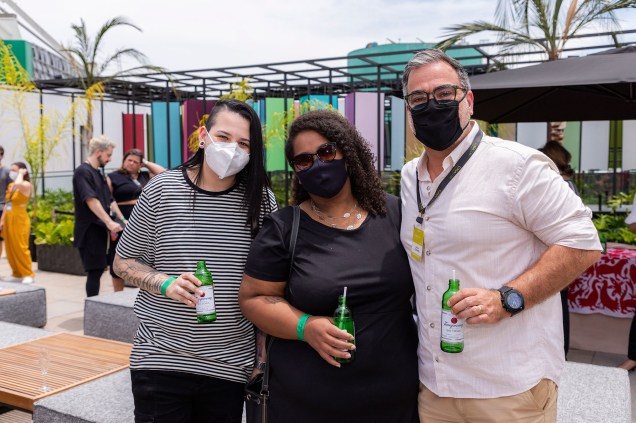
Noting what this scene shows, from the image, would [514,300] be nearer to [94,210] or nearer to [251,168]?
[251,168]

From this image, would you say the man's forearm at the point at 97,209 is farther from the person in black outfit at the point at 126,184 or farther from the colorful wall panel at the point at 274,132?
the colorful wall panel at the point at 274,132

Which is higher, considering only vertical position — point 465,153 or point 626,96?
point 626,96

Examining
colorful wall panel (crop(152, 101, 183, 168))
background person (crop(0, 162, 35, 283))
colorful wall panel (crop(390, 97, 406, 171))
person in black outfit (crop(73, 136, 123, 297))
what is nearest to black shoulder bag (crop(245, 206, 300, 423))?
person in black outfit (crop(73, 136, 123, 297))

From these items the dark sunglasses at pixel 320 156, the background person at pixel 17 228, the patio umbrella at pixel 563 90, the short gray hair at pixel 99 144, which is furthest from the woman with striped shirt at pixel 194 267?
the background person at pixel 17 228

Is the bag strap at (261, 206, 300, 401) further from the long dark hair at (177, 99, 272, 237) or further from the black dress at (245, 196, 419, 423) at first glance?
the long dark hair at (177, 99, 272, 237)

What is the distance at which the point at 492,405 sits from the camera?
173 centimetres

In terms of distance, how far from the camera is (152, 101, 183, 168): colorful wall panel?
12.7 meters

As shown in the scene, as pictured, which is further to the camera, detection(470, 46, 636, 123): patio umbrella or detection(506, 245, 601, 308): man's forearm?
detection(470, 46, 636, 123): patio umbrella

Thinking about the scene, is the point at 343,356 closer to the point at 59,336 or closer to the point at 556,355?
the point at 556,355

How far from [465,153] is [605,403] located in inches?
78.0

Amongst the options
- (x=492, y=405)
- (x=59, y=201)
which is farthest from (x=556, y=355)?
(x=59, y=201)

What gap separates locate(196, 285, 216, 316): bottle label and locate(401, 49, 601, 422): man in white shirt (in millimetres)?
703

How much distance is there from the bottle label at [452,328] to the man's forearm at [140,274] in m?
1.00

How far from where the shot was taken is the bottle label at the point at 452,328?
1.64m
